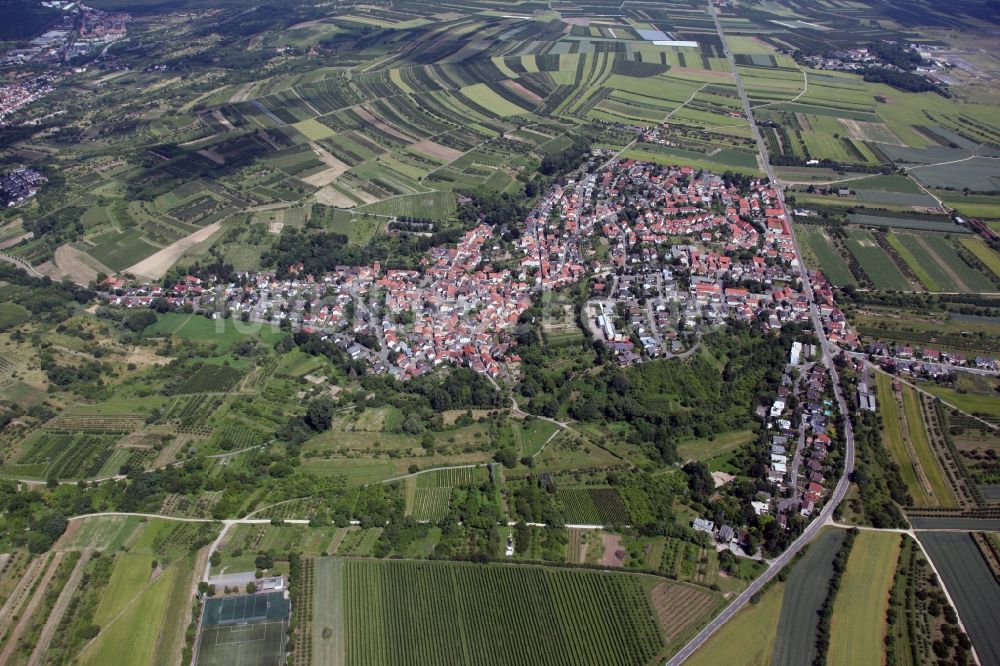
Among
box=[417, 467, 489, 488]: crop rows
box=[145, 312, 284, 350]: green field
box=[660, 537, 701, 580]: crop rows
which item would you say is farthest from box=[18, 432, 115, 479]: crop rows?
box=[660, 537, 701, 580]: crop rows

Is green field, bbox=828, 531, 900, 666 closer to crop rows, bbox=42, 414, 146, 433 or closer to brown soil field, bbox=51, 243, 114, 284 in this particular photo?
crop rows, bbox=42, 414, 146, 433

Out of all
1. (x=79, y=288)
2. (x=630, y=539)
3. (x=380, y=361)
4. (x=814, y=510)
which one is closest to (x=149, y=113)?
(x=79, y=288)

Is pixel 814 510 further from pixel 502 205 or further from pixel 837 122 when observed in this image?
pixel 837 122

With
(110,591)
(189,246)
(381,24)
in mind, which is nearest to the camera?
(110,591)

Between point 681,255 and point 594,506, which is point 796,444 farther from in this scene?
point 681,255

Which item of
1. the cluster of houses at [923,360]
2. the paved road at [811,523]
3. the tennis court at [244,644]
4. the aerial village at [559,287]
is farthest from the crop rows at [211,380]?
the cluster of houses at [923,360]
